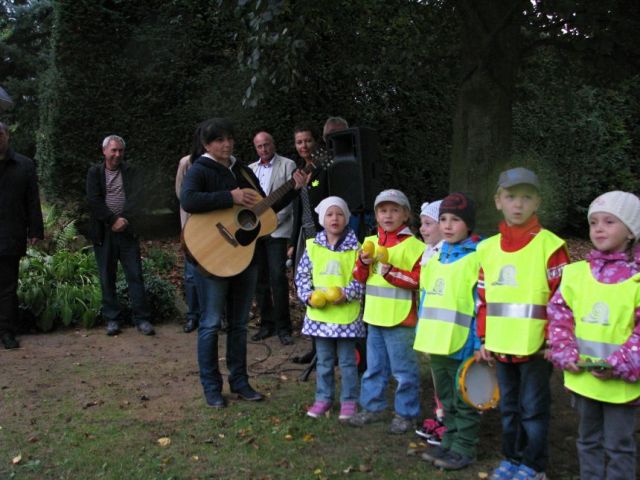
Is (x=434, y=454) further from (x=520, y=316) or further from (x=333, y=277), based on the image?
(x=333, y=277)

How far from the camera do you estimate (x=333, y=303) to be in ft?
16.5

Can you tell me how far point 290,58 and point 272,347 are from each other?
307 cm

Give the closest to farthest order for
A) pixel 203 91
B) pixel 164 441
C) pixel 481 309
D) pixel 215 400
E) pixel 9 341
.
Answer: pixel 481 309 < pixel 164 441 < pixel 215 400 < pixel 9 341 < pixel 203 91

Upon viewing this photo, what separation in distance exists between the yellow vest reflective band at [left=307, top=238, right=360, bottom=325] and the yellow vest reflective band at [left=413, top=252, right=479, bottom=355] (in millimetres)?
861

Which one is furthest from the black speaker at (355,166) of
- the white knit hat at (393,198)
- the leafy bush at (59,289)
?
the leafy bush at (59,289)

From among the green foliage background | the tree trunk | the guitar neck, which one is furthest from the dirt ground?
the green foliage background

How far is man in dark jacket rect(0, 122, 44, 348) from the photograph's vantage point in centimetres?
715

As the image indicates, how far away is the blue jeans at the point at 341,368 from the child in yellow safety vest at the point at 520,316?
1269 mm

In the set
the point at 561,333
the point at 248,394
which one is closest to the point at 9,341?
the point at 248,394

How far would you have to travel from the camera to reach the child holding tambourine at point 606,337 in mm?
3355

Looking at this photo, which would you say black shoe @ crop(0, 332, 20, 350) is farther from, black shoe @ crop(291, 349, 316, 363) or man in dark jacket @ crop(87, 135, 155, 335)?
black shoe @ crop(291, 349, 316, 363)

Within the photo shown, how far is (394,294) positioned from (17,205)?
4427 mm

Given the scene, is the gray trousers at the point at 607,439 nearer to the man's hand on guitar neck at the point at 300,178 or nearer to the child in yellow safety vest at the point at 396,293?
the child in yellow safety vest at the point at 396,293

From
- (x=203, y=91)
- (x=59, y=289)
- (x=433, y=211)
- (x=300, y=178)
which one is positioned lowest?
(x=59, y=289)
